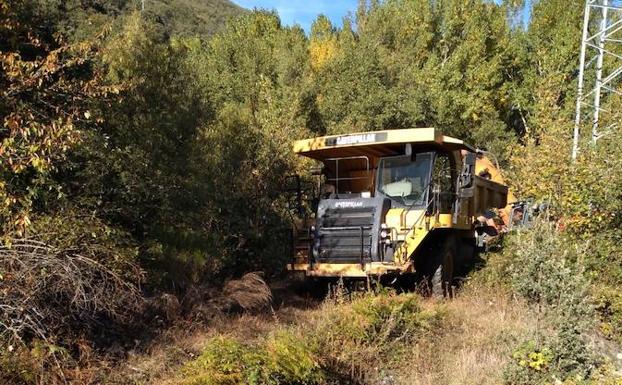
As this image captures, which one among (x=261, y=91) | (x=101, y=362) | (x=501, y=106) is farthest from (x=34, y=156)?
(x=501, y=106)

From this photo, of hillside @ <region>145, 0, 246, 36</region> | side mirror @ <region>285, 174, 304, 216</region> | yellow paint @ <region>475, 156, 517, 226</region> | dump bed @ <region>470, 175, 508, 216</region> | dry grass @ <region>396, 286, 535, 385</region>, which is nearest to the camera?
dry grass @ <region>396, 286, 535, 385</region>

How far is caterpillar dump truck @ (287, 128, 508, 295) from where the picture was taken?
956 centimetres

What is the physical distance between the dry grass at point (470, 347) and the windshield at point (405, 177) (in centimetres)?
206

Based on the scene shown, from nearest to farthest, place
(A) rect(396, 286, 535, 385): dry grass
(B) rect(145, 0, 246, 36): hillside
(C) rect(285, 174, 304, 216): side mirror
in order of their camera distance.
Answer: (A) rect(396, 286, 535, 385): dry grass
(C) rect(285, 174, 304, 216): side mirror
(B) rect(145, 0, 246, 36): hillside

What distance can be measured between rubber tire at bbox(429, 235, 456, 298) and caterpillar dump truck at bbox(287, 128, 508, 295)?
2 centimetres

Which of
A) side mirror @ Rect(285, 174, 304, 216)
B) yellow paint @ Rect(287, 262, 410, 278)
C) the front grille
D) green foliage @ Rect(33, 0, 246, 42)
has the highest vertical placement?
green foliage @ Rect(33, 0, 246, 42)

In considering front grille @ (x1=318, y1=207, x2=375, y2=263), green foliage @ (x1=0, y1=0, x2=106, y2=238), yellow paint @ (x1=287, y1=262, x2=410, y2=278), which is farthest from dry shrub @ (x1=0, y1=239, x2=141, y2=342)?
front grille @ (x1=318, y1=207, x2=375, y2=263)

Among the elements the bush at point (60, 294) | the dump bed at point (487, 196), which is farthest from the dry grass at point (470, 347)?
the dump bed at point (487, 196)

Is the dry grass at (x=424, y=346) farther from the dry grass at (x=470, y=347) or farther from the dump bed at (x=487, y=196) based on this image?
the dump bed at (x=487, y=196)

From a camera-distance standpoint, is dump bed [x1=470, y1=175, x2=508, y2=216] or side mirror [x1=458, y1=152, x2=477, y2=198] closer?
side mirror [x1=458, y1=152, x2=477, y2=198]

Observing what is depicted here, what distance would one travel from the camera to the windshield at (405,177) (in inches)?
395

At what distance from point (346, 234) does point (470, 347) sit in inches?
130

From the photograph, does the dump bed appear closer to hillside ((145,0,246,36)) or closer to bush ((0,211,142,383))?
bush ((0,211,142,383))

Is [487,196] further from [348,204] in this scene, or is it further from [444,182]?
[348,204]
